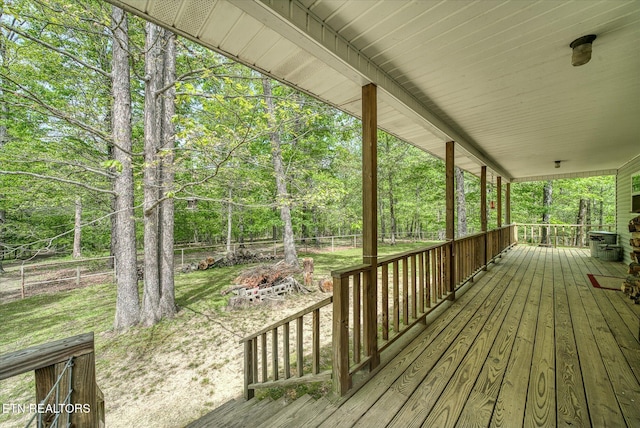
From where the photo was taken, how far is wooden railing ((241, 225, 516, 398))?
1939 mm

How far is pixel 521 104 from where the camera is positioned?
2969mm

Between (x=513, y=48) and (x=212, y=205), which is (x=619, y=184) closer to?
(x=513, y=48)

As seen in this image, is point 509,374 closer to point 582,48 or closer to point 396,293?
point 396,293

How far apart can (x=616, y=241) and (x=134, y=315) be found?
1215cm

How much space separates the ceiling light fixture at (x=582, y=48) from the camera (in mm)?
1825

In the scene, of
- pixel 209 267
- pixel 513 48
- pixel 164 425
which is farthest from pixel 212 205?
pixel 513 48

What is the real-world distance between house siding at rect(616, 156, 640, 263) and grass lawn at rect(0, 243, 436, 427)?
26.1ft

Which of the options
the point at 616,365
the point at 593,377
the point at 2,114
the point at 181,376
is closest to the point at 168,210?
the point at 181,376

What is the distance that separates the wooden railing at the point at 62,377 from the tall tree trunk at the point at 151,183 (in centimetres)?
441

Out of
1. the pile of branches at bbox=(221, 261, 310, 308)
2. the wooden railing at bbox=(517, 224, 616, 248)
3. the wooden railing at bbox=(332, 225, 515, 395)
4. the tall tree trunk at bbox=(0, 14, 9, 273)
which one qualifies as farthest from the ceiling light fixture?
the wooden railing at bbox=(517, 224, 616, 248)

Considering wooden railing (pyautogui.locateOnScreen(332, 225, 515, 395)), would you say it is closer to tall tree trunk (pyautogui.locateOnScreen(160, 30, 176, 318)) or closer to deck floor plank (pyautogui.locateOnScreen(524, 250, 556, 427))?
deck floor plank (pyautogui.locateOnScreen(524, 250, 556, 427))

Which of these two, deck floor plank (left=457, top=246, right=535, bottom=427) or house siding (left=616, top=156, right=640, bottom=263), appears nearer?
deck floor plank (left=457, top=246, right=535, bottom=427)

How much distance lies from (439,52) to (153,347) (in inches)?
225

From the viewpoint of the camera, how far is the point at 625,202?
6559 millimetres
